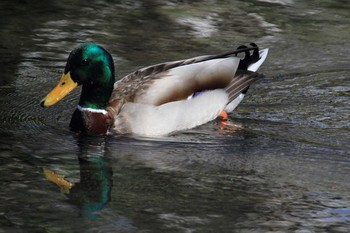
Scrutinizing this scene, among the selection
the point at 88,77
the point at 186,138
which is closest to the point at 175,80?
the point at 186,138

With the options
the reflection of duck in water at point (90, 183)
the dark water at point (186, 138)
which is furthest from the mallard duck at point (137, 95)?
the reflection of duck in water at point (90, 183)

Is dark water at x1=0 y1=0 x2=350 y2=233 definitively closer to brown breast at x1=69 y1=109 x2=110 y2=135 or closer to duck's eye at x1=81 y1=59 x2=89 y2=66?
brown breast at x1=69 y1=109 x2=110 y2=135

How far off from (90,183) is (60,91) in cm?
157

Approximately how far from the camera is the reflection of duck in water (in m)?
6.68

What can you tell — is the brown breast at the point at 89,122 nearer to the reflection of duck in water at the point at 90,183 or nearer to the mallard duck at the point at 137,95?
the mallard duck at the point at 137,95

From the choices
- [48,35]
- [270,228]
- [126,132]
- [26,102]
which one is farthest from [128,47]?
[270,228]

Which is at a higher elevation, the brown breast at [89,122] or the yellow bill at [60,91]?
the yellow bill at [60,91]

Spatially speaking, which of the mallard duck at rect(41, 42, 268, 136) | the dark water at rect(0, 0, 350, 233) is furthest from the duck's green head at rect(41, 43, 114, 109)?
the dark water at rect(0, 0, 350, 233)

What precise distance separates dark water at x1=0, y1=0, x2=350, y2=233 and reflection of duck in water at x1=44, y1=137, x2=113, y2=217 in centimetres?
1

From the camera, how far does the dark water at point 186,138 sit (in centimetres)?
646

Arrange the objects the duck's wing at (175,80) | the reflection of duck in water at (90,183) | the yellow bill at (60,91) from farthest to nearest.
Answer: the duck's wing at (175,80), the yellow bill at (60,91), the reflection of duck in water at (90,183)

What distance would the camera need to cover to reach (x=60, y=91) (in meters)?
8.53

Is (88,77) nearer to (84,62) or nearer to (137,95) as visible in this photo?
(84,62)

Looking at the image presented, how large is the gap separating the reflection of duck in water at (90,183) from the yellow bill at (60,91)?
1.99 feet
